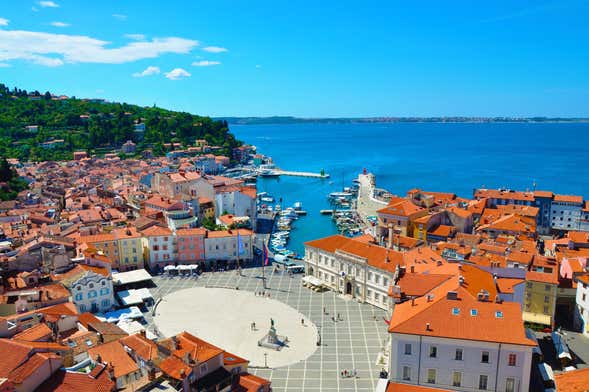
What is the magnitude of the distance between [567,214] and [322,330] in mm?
62979

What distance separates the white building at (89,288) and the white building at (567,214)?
76.3 meters

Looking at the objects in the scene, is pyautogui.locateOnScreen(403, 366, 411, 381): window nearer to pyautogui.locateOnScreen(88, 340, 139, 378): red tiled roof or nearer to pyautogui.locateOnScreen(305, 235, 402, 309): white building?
pyautogui.locateOnScreen(305, 235, 402, 309): white building

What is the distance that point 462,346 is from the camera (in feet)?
96.7

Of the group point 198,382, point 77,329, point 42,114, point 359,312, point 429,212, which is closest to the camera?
point 198,382

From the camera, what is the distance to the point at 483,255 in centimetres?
5216

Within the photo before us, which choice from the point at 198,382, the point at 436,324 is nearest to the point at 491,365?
the point at 436,324

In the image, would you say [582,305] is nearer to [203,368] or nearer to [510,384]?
[510,384]

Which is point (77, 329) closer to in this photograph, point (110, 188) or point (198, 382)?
point (198, 382)

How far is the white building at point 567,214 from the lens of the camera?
275ft

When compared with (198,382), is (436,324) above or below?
above

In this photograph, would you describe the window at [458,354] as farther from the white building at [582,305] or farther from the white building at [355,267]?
the white building at [582,305]

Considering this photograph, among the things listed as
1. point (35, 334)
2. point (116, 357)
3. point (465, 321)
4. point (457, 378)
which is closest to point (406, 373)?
point (457, 378)

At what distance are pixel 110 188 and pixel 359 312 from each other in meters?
72.7

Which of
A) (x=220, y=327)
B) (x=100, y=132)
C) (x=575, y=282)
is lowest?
(x=220, y=327)
